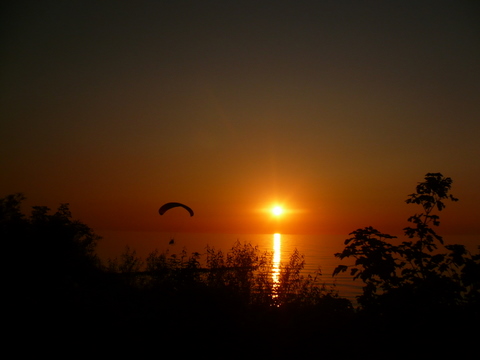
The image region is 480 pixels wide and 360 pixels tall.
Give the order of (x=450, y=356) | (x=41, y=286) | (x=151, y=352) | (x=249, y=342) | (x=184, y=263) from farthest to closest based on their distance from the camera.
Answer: (x=184, y=263) < (x=41, y=286) < (x=249, y=342) < (x=151, y=352) < (x=450, y=356)

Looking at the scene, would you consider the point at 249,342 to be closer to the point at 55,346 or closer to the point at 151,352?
the point at 151,352

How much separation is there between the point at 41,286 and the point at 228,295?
580 cm

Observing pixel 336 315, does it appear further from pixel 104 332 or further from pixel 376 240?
pixel 104 332

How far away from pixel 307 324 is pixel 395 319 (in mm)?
1898

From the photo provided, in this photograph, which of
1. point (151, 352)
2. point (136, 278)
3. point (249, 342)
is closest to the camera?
point (151, 352)

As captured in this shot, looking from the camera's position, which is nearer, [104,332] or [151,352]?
[151,352]

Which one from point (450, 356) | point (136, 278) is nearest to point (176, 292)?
point (136, 278)

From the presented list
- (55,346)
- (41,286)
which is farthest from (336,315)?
(41,286)

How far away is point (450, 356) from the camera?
607cm

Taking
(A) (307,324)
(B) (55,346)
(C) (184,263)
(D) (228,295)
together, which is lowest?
(B) (55,346)

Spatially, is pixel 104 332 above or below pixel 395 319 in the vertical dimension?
below

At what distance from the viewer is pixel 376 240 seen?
24.6 feet

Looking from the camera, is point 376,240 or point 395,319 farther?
point 376,240

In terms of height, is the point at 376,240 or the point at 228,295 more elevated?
the point at 376,240
